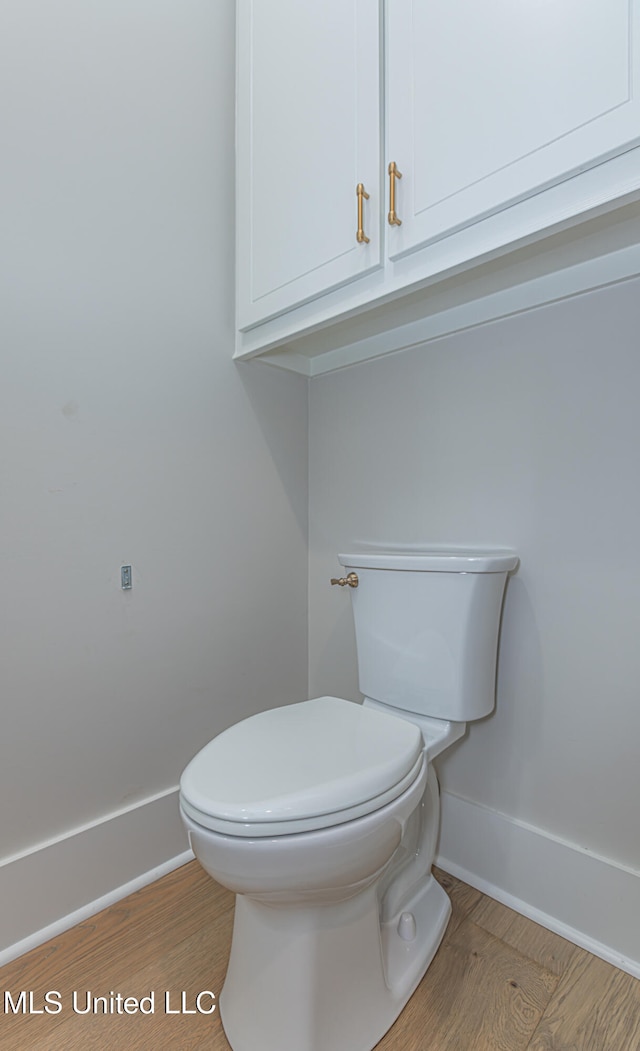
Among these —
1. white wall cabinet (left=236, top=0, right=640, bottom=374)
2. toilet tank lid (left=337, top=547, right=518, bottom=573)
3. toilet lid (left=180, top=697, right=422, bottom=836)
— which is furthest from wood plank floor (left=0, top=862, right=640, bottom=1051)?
white wall cabinet (left=236, top=0, right=640, bottom=374)

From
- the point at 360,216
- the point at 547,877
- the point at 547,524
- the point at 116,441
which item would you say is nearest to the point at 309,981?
the point at 547,877

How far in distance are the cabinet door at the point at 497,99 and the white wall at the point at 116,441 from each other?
59 cm

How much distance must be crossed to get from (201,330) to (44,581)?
2.42 ft

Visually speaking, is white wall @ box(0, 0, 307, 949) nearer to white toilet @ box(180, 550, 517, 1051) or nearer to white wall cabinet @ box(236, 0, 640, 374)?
white wall cabinet @ box(236, 0, 640, 374)

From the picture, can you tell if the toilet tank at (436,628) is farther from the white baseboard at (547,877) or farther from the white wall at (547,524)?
the white baseboard at (547,877)

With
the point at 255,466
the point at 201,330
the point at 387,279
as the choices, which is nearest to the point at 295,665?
the point at 255,466

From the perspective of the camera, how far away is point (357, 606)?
127cm

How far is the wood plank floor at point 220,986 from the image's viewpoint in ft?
2.82

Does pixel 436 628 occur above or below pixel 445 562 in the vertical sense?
below

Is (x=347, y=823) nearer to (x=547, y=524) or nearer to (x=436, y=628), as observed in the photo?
(x=436, y=628)

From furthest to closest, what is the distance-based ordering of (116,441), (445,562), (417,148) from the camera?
(116,441) < (445,562) < (417,148)

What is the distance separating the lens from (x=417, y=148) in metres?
0.94

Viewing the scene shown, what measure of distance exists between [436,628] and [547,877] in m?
0.60

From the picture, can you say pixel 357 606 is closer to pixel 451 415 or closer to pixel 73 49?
pixel 451 415
